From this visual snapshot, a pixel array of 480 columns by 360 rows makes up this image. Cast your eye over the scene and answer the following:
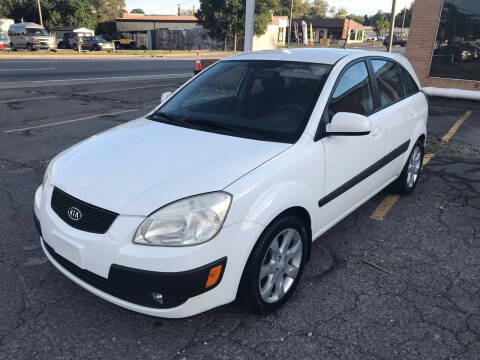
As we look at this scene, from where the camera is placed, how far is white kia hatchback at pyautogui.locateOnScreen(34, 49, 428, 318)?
88.4 inches

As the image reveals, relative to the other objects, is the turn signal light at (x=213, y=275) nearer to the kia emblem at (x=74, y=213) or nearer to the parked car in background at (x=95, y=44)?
the kia emblem at (x=74, y=213)

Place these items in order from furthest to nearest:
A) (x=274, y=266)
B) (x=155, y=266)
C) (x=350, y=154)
→ (x=350, y=154) < (x=274, y=266) < (x=155, y=266)

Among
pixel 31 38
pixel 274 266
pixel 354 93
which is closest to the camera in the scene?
pixel 274 266

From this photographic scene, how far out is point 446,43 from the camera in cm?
1214

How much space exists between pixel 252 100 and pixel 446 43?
36.8 ft

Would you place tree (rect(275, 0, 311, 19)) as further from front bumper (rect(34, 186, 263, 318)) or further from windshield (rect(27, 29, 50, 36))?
front bumper (rect(34, 186, 263, 318))

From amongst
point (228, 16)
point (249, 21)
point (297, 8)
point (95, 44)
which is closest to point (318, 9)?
point (297, 8)

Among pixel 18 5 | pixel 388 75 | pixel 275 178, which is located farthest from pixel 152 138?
pixel 18 5

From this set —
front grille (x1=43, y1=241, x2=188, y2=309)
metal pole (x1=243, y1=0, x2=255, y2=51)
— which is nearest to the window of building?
metal pole (x1=243, y1=0, x2=255, y2=51)

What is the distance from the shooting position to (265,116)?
3170mm

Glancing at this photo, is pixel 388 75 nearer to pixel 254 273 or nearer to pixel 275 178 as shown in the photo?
pixel 275 178

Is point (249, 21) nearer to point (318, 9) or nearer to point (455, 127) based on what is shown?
point (455, 127)

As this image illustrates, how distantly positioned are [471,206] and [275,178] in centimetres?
332

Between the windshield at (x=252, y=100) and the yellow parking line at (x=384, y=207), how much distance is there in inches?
73.9
